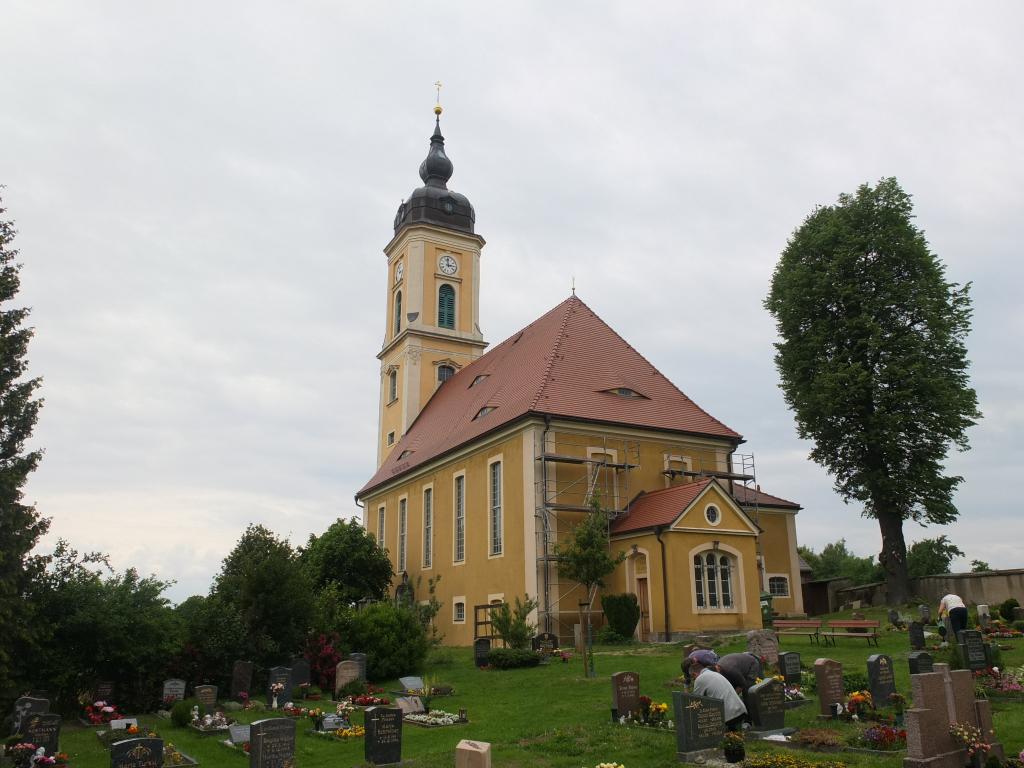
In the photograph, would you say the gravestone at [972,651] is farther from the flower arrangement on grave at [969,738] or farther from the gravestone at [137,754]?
the gravestone at [137,754]

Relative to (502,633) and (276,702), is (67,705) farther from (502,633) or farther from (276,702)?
(502,633)

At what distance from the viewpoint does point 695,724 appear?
34.4 feet

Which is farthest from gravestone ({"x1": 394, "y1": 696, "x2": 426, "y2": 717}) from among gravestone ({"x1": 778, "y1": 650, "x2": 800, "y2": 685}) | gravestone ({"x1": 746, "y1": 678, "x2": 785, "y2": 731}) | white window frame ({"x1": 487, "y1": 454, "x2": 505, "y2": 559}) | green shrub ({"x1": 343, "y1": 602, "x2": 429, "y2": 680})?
white window frame ({"x1": 487, "y1": 454, "x2": 505, "y2": 559})

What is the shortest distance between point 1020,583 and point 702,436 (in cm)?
1067

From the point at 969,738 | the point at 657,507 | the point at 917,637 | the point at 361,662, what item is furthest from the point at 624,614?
the point at 969,738

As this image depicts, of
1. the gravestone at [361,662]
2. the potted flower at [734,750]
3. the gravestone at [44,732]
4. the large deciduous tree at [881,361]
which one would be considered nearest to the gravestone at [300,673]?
the gravestone at [361,662]

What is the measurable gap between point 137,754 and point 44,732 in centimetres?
273

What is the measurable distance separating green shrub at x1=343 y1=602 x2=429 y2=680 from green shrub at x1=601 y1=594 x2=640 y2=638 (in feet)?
18.4

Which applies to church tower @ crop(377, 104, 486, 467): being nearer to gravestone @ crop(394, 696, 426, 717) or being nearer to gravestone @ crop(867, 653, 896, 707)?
gravestone @ crop(394, 696, 426, 717)

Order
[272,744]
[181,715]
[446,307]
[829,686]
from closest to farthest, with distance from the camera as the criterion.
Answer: [272,744]
[829,686]
[181,715]
[446,307]

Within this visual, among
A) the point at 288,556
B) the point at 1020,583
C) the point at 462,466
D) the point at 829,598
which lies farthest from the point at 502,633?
the point at 829,598

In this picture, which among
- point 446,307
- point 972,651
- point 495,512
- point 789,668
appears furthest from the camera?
point 446,307

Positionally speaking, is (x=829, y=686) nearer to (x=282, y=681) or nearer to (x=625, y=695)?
(x=625, y=695)

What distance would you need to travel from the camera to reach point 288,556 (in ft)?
69.4
